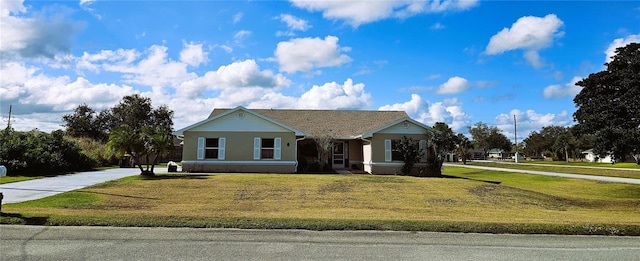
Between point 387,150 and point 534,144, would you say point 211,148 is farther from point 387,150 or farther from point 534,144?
point 534,144

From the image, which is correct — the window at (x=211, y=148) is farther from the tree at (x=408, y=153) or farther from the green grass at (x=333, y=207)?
the tree at (x=408, y=153)

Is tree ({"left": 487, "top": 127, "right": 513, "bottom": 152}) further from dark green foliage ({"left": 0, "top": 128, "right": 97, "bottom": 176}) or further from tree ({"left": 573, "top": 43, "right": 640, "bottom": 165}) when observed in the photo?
dark green foliage ({"left": 0, "top": 128, "right": 97, "bottom": 176})

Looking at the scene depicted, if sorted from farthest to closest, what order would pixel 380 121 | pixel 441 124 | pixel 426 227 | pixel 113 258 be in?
pixel 380 121 < pixel 441 124 < pixel 426 227 < pixel 113 258

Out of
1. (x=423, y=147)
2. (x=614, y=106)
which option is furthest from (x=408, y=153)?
(x=614, y=106)

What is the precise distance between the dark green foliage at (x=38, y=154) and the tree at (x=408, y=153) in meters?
20.5

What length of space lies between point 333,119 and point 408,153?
8.74 metres

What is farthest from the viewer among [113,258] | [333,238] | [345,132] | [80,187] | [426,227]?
[345,132]

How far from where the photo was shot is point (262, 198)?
43.0 ft

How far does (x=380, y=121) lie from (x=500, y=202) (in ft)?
57.1

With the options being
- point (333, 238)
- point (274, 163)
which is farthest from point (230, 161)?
point (333, 238)

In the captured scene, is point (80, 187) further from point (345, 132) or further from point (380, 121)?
point (380, 121)

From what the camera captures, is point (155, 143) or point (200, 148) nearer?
point (155, 143)

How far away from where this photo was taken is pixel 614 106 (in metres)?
16.7

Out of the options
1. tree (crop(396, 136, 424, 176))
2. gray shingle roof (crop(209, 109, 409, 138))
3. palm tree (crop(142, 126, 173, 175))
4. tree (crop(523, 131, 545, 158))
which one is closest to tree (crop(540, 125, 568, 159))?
tree (crop(523, 131, 545, 158))
